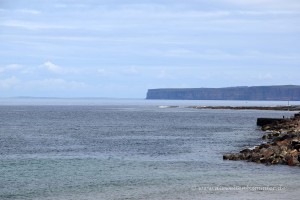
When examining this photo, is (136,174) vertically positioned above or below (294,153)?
below

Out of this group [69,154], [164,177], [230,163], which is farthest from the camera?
[69,154]

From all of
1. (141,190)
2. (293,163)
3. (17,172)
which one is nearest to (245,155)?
(293,163)

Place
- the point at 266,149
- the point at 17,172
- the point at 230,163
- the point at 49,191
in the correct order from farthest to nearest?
the point at 266,149 < the point at 230,163 < the point at 17,172 < the point at 49,191

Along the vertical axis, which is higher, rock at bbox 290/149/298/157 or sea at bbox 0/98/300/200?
rock at bbox 290/149/298/157

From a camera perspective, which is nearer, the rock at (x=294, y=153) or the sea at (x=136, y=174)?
the sea at (x=136, y=174)

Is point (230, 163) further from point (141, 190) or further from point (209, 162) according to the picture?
point (141, 190)

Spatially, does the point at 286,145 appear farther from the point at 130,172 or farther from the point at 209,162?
the point at 130,172

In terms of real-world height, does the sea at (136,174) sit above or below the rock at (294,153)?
below

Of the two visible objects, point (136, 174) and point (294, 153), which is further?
point (294, 153)

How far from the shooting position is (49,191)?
31812 mm

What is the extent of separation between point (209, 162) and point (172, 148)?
13.0 m

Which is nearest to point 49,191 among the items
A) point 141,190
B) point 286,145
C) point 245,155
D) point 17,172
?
point 141,190

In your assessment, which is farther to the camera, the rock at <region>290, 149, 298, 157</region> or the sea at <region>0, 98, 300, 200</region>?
the rock at <region>290, 149, 298, 157</region>

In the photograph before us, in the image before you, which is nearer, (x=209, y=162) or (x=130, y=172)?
(x=130, y=172)
